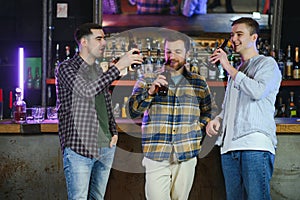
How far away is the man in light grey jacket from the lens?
297cm

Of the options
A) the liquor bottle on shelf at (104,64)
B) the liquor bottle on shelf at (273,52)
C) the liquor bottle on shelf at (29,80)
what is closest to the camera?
the liquor bottle on shelf at (104,64)

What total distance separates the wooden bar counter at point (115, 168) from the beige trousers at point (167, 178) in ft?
2.01

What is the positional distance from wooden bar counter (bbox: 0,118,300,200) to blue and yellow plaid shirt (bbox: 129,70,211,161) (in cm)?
61

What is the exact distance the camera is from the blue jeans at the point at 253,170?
9.78ft

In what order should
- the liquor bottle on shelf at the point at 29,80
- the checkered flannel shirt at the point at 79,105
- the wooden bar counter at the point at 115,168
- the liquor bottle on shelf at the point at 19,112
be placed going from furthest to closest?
the liquor bottle on shelf at the point at 29,80 → the liquor bottle on shelf at the point at 19,112 → the wooden bar counter at the point at 115,168 → the checkered flannel shirt at the point at 79,105

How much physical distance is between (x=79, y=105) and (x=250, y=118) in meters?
0.99

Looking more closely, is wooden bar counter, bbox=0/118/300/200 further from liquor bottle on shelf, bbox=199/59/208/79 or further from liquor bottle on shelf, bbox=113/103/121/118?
liquor bottle on shelf, bbox=199/59/208/79

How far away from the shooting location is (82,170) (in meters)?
2.99

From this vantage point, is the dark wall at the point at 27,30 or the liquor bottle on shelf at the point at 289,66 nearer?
the liquor bottle on shelf at the point at 289,66

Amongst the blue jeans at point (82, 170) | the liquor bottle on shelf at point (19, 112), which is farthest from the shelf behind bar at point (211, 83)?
the blue jeans at point (82, 170)

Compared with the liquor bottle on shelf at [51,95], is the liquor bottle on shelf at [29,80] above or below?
above

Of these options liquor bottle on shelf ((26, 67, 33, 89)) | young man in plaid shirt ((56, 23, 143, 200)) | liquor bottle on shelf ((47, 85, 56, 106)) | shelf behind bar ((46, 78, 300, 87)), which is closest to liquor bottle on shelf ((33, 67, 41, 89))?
liquor bottle on shelf ((26, 67, 33, 89))

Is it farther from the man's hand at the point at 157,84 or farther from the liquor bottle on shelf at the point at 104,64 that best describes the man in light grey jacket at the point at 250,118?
the liquor bottle on shelf at the point at 104,64

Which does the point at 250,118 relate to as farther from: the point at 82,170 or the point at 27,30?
the point at 27,30
